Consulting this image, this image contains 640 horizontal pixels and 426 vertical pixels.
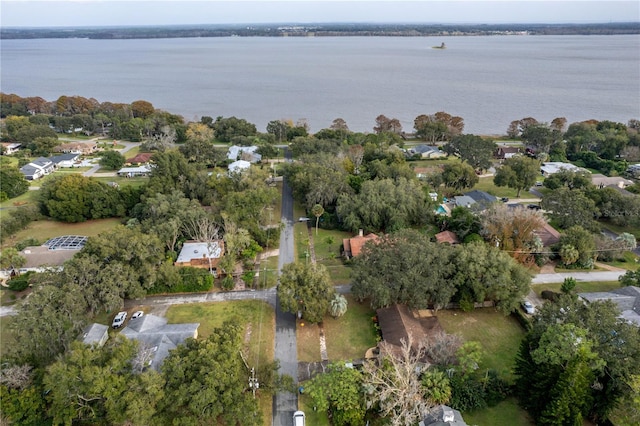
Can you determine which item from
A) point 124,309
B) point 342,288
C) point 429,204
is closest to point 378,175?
point 429,204

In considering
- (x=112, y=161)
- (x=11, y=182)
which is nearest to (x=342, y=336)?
(x=11, y=182)

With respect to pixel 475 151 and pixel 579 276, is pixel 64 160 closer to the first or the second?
pixel 475 151

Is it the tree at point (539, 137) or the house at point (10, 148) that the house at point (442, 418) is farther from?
the house at point (10, 148)

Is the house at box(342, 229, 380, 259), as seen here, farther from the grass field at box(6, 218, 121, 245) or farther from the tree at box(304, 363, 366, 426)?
the grass field at box(6, 218, 121, 245)

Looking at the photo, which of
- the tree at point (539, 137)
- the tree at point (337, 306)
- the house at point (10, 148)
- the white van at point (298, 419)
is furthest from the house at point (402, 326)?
the house at point (10, 148)

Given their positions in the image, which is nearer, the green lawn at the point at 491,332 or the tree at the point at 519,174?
the green lawn at the point at 491,332
